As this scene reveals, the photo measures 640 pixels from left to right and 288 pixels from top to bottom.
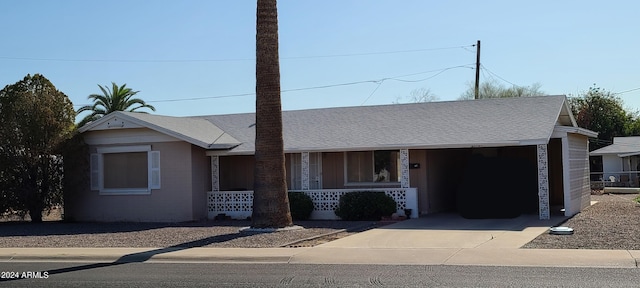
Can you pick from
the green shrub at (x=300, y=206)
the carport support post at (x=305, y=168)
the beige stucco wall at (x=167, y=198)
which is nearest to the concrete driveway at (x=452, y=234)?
the green shrub at (x=300, y=206)

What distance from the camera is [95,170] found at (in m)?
25.7

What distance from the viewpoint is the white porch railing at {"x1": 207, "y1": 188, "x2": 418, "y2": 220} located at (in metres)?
23.1

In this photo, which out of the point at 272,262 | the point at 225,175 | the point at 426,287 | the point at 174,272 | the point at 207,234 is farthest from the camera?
the point at 225,175

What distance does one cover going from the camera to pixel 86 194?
25.9 metres

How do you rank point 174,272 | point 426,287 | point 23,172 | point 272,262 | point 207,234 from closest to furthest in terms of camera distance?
point 426,287
point 174,272
point 272,262
point 207,234
point 23,172

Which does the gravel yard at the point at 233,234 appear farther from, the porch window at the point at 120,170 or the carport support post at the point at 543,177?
the porch window at the point at 120,170

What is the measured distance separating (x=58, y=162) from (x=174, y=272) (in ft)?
47.2

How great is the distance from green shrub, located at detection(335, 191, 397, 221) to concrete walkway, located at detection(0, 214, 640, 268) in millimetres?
3606

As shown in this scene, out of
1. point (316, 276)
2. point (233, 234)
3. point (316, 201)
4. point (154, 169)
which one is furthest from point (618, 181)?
point (316, 276)

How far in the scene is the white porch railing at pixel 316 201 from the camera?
23.1 meters

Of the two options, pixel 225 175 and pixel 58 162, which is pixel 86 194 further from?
pixel 225 175

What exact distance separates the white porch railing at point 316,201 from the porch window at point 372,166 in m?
1.30

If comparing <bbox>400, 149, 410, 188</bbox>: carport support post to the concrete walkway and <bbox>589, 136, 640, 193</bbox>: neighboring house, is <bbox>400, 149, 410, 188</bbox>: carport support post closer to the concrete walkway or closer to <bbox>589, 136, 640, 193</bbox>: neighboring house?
the concrete walkway

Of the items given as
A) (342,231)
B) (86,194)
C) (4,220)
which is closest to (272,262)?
(342,231)
